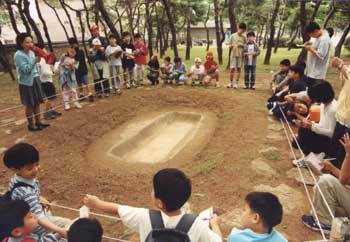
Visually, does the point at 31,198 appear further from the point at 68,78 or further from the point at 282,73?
the point at 282,73

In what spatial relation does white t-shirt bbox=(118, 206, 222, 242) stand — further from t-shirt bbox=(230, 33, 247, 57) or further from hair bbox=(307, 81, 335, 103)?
t-shirt bbox=(230, 33, 247, 57)

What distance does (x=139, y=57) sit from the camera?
11062 mm

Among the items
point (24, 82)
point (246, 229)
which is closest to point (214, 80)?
point (24, 82)

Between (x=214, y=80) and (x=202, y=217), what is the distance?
30.1ft

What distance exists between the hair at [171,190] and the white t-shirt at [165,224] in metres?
0.09

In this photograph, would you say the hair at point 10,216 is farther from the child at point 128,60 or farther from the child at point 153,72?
the child at point 153,72

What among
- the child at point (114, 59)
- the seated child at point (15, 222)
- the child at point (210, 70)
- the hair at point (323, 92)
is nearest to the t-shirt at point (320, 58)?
the hair at point (323, 92)

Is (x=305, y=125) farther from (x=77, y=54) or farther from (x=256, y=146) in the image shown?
(x=77, y=54)

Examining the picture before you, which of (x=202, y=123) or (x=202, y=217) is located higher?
(x=202, y=217)

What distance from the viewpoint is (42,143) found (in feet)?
21.2

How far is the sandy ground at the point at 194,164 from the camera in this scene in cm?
437

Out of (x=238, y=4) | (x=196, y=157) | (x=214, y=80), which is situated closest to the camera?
(x=196, y=157)

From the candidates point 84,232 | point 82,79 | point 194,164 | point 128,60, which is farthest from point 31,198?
point 128,60

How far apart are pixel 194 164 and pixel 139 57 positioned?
630 centimetres
